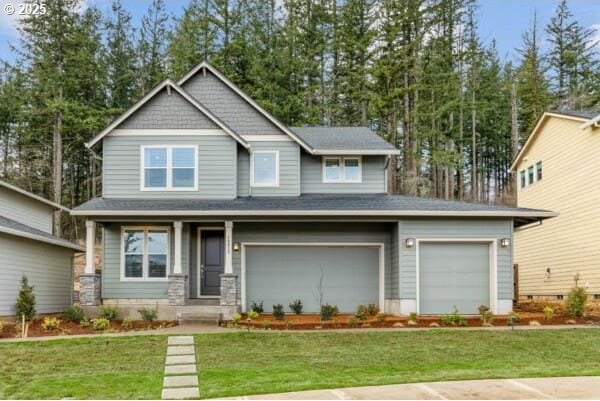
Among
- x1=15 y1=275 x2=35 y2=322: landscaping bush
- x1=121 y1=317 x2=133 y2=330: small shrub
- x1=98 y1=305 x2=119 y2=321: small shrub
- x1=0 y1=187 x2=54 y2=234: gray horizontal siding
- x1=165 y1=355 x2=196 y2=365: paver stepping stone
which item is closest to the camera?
x1=165 y1=355 x2=196 y2=365: paver stepping stone

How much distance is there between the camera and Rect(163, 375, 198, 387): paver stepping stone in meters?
8.09

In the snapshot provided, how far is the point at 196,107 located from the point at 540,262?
42.6 feet

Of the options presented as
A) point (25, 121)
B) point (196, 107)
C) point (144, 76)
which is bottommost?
point (196, 107)

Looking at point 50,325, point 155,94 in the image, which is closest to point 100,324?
point 50,325

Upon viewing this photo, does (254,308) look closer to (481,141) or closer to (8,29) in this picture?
(8,29)

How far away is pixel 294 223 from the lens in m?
16.7

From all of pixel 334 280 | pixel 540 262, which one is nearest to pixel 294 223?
pixel 334 280

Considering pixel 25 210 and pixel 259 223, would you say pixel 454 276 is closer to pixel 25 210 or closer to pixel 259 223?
pixel 259 223

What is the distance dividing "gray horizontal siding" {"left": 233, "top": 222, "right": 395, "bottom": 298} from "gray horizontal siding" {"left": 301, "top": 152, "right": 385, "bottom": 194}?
5.39 feet

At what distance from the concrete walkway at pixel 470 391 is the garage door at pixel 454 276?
25.3 ft

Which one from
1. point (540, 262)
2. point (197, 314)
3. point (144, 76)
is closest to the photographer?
point (197, 314)

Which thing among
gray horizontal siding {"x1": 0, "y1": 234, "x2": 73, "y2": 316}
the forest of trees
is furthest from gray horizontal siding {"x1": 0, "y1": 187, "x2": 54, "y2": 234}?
the forest of trees

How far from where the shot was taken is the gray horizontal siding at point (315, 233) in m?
16.6

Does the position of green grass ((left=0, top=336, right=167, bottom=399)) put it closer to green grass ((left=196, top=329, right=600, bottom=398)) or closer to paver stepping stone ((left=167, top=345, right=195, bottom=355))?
paver stepping stone ((left=167, top=345, right=195, bottom=355))
